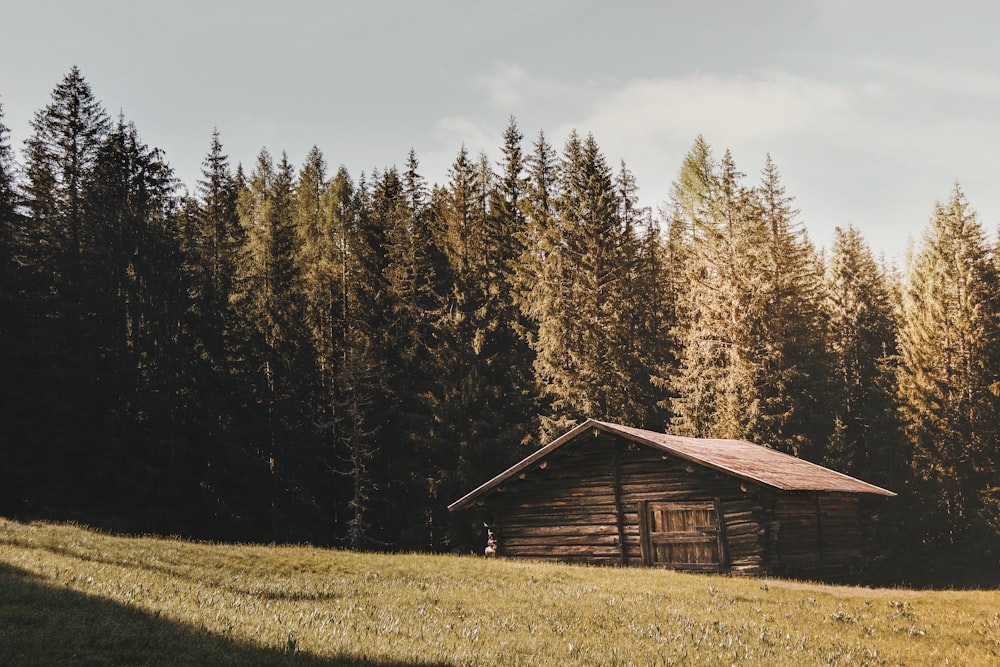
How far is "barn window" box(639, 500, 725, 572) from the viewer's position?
26.8 metres

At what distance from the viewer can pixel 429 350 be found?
144ft

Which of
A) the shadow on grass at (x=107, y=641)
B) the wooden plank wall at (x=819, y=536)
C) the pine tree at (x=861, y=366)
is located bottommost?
the wooden plank wall at (x=819, y=536)

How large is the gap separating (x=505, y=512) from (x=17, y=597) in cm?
2117

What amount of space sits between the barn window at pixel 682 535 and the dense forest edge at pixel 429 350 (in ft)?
40.7

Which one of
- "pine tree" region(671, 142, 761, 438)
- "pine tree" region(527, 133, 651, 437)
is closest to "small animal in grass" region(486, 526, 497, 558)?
"pine tree" region(527, 133, 651, 437)

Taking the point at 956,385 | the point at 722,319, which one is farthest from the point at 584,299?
the point at 956,385

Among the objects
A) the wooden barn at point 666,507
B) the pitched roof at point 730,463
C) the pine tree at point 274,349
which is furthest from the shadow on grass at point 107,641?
the pine tree at point 274,349

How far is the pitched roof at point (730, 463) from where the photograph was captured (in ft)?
84.4

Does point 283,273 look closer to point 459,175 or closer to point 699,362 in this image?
point 459,175

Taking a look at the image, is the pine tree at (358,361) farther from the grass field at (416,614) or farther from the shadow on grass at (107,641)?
the shadow on grass at (107,641)

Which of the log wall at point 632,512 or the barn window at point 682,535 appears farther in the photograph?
the barn window at point 682,535

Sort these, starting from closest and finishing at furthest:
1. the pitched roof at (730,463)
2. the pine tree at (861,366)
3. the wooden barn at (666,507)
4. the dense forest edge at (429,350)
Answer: the pitched roof at (730,463) → the wooden barn at (666,507) → the dense forest edge at (429,350) → the pine tree at (861,366)

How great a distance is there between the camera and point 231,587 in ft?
54.7

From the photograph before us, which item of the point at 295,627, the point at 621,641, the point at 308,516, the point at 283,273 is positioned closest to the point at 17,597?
the point at 295,627
